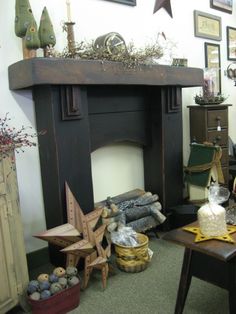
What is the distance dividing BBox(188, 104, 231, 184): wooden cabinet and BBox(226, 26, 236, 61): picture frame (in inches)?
42.0

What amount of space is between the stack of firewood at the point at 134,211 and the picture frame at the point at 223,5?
2.28 meters

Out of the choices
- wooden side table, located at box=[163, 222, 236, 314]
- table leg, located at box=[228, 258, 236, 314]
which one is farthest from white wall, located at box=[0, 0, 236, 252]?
table leg, located at box=[228, 258, 236, 314]

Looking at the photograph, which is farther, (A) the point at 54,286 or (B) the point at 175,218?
(B) the point at 175,218

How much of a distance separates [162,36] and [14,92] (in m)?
1.56

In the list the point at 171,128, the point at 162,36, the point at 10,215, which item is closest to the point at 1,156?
the point at 10,215

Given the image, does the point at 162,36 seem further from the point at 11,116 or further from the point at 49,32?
the point at 11,116

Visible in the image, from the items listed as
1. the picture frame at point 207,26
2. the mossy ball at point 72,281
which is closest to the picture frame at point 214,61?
the picture frame at point 207,26

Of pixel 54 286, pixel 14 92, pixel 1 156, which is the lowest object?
pixel 54 286

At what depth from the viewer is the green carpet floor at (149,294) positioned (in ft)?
5.56

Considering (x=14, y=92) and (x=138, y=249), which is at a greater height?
(x=14, y=92)

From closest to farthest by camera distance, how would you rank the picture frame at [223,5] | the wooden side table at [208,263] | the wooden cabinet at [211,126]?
the wooden side table at [208,263], the wooden cabinet at [211,126], the picture frame at [223,5]

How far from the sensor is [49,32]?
192 centimetres

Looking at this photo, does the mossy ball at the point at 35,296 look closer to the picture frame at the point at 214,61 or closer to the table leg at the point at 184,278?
the table leg at the point at 184,278

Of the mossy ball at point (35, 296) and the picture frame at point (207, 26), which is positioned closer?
the mossy ball at point (35, 296)
